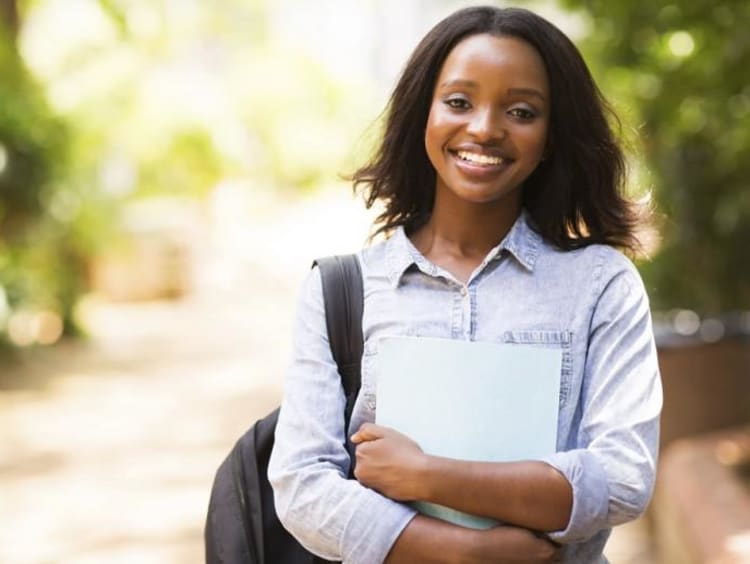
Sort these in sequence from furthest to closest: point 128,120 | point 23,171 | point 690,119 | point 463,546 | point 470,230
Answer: point 128,120
point 23,171
point 690,119
point 470,230
point 463,546

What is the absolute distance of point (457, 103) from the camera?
1.63 metres

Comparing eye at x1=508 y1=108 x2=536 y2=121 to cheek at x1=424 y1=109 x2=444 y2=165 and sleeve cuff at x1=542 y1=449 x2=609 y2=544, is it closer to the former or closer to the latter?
cheek at x1=424 y1=109 x2=444 y2=165

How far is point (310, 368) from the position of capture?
1628 millimetres

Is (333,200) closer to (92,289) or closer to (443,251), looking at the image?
(92,289)

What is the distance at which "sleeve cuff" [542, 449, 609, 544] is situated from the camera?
1.47m

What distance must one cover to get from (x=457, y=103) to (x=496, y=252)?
214 mm

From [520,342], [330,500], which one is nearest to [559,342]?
[520,342]

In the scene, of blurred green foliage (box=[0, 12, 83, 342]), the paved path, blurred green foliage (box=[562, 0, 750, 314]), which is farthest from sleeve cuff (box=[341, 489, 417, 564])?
blurred green foliage (box=[0, 12, 83, 342])

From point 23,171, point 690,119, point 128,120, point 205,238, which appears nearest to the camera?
point 690,119

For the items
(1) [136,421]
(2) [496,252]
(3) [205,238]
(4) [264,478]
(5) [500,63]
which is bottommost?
(3) [205,238]

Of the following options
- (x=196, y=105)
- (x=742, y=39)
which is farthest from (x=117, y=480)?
(x=196, y=105)

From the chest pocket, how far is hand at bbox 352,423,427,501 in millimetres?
204

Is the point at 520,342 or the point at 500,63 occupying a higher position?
the point at 500,63

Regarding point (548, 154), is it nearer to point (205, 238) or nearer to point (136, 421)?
point (136, 421)
